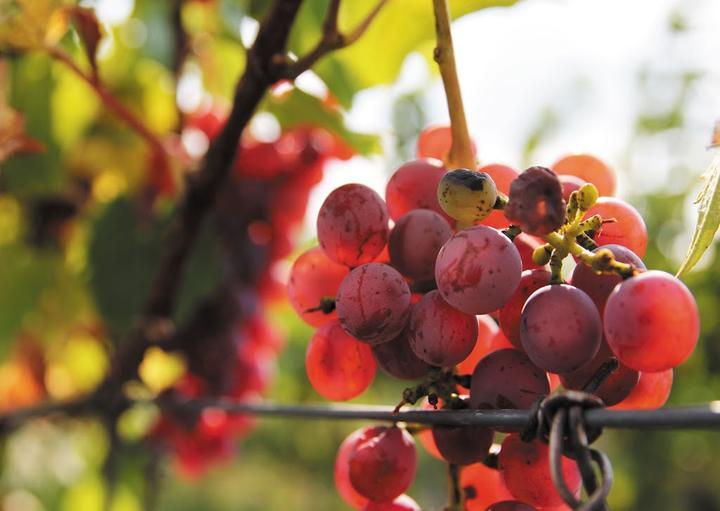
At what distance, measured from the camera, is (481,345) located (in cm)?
37

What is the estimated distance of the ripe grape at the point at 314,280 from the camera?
39cm

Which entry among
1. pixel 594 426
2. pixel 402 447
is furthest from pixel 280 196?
pixel 594 426

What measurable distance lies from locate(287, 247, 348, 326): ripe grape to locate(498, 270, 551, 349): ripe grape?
3.8 inches

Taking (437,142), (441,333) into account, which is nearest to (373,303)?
(441,333)

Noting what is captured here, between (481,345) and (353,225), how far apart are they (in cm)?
9

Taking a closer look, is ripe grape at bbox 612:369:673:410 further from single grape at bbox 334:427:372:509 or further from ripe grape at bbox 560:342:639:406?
single grape at bbox 334:427:372:509

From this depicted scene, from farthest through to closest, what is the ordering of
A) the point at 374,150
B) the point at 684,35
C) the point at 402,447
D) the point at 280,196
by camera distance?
the point at 684,35
the point at 280,196
the point at 374,150
the point at 402,447

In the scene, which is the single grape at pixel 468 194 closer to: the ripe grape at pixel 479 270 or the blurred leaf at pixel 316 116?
the ripe grape at pixel 479 270

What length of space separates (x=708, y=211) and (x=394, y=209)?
15 cm

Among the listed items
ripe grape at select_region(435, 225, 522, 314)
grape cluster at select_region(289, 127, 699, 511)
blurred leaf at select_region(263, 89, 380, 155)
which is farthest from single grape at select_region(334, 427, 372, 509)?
blurred leaf at select_region(263, 89, 380, 155)

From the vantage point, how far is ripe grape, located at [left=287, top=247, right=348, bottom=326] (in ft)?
1.26

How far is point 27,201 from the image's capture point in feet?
2.80

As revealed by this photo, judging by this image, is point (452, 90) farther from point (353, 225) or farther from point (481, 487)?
point (481, 487)

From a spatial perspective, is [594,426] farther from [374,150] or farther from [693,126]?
[693,126]
